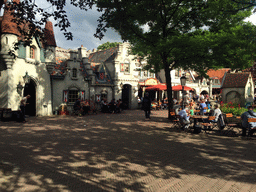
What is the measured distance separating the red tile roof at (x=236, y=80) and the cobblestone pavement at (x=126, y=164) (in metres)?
14.5

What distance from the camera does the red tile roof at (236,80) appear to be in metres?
20.8

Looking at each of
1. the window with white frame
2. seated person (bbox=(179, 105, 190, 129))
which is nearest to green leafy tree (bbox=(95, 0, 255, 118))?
seated person (bbox=(179, 105, 190, 129))

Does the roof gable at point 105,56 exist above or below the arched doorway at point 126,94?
above

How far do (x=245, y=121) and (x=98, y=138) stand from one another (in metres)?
6.63

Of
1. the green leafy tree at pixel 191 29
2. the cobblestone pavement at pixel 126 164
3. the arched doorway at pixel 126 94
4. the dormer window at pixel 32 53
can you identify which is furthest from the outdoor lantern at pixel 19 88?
the arched doorway at pixel 126 94

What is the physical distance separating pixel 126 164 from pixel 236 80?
67.2ft

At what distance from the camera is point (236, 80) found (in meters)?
21.3

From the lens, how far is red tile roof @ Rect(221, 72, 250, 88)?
68.1ft

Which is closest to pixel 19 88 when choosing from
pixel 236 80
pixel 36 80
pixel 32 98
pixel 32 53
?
pixel 36 80

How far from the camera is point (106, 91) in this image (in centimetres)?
2231

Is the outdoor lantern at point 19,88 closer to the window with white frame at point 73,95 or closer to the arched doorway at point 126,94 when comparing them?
the window with white frame at point 73,95

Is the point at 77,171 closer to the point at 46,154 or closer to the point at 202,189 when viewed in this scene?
the point at 46,154

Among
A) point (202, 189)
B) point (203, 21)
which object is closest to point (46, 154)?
point (202, 189)

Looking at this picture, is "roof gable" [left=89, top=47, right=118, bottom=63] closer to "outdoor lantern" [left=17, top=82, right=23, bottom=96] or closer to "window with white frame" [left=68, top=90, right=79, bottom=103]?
"window with white frame" [left=68, top=90, right=79, bottom=103]
